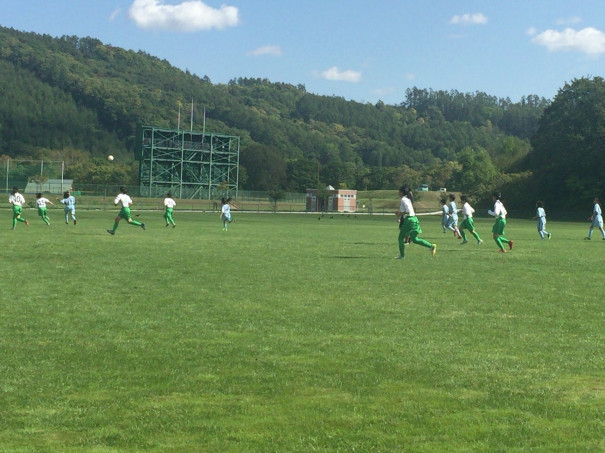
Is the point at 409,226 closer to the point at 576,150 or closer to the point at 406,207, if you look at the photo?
the point at 406,207

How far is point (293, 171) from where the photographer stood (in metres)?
158

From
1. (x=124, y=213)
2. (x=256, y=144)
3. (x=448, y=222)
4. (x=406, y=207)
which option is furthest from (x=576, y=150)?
(x=256, y=144)

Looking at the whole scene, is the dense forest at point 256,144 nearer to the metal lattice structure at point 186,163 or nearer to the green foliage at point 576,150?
the green foliage at point 576,150

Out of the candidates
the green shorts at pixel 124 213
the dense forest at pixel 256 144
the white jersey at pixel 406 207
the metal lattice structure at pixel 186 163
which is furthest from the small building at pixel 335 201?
the white jersey at pixel 406 207

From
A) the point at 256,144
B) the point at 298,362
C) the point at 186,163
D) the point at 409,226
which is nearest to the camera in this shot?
the point at 298,362

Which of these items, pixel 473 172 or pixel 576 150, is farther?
pixel 473 172

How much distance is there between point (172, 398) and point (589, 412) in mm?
3242

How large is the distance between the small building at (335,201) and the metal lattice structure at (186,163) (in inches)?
513

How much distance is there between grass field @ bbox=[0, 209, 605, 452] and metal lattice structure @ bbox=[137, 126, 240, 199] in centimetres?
10155

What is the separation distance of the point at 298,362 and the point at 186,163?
116 metres

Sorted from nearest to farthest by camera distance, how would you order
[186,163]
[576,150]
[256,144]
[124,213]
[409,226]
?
[409,226] → [124,213] → [576,150] → [186,163] → [256,144]

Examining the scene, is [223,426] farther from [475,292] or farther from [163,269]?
[163,269]

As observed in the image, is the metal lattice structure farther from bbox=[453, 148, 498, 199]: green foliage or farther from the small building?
bbox=[453, 148, 498, 199]: green foliage

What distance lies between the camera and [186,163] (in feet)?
400
